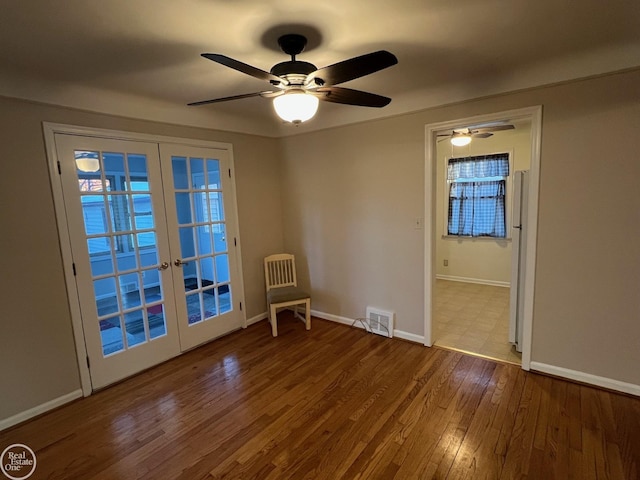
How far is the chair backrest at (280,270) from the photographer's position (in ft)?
13.2

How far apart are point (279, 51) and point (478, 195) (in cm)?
421

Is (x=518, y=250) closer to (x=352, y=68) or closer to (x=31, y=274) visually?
(x=352, y=68)

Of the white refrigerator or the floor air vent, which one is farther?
the floor air vent

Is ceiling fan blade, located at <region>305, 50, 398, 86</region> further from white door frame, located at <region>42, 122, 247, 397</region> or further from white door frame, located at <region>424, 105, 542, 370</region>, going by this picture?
white door frame, located at <region>42, 122, 247, 397</region>

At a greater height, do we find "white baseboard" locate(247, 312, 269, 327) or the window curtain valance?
the window curtain valance

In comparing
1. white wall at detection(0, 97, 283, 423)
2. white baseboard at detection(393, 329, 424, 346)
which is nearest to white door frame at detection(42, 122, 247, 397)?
white wall at detection(0, 97, 283, 423)

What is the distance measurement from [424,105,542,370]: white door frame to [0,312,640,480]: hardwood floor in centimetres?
35

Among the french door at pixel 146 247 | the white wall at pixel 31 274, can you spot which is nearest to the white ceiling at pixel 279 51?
the white wall at pixel 31 274

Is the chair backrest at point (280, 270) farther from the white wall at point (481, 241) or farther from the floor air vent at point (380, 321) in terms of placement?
the white wall at point (481, 241)

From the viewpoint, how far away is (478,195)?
5.20m

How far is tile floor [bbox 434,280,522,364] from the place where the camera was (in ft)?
10.4

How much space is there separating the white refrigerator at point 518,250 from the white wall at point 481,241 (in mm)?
2150

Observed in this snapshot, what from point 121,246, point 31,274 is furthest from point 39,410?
point 121,246

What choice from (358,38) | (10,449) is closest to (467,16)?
(358,38)
